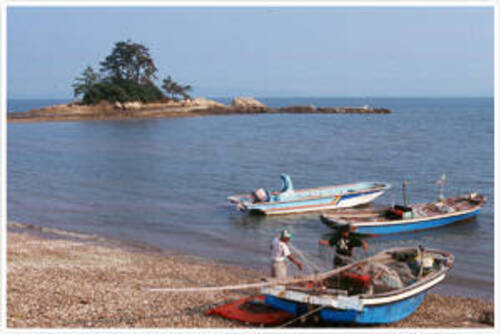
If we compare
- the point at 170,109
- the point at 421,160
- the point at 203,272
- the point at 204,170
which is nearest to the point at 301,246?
the point at 203,272

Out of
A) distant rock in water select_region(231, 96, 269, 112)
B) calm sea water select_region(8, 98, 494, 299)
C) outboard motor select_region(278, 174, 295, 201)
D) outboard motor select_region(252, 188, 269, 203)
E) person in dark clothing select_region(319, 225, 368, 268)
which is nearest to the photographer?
person in dark clothing select_region(319, 225, 368, 268)

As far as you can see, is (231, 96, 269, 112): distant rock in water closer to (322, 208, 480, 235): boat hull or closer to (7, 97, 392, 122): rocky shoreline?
(7, 97, 392, 122): rocky shoreline

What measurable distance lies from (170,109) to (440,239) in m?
81.0

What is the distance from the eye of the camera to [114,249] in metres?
18.1

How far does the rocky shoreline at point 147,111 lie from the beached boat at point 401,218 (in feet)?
227

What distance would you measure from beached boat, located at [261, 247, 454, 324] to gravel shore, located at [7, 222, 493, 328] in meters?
0.61

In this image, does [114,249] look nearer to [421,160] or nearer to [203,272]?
[203,272]

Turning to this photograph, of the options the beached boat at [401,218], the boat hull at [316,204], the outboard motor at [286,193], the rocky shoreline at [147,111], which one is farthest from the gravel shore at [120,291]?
the rocky shoreline at [147,111]

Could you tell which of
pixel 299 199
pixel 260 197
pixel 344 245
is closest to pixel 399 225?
pixel 299 199

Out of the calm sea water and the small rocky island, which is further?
the small rocky island

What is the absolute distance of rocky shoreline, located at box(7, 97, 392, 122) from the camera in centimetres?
8650

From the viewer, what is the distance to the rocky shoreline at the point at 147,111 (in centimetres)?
8650

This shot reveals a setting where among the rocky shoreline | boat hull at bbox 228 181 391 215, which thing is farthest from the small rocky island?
boat hull at bbox 228 181 391 215

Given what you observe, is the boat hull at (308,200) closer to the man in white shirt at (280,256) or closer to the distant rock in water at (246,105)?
the man in white shirt at (280,256)
